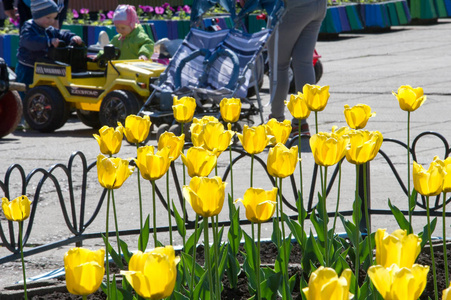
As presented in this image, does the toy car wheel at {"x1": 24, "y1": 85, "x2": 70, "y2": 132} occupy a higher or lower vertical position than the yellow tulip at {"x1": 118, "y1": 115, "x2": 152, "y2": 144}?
lower

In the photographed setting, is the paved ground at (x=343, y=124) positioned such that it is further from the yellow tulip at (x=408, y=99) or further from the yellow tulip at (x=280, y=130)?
the yellow tulip at (x=408, y=99)

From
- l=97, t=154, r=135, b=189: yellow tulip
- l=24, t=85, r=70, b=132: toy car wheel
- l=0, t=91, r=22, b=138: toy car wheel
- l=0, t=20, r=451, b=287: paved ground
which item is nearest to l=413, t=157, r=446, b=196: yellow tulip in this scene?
l=97, t=154, r=135, b=189: yellow tulip

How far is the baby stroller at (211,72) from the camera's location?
7.50 meters

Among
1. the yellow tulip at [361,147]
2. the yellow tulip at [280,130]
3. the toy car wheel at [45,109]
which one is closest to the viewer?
the yellow tulip at [361,147]

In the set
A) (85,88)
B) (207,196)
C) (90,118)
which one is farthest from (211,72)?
(207,196)

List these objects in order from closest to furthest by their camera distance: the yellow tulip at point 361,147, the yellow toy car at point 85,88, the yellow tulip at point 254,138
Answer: the yellow tulip at point 361,147 → the yellow tulip at point 254,138 → the yellow toy car at point 85,88

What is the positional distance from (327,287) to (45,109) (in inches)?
296

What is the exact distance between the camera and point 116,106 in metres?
8.16

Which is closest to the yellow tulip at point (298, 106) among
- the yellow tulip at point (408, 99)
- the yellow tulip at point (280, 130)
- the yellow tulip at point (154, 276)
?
the yellow tulip at point (280, 130)

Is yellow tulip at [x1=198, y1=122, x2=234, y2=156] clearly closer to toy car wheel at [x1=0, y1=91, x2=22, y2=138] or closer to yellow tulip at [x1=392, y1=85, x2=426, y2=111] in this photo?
yellow tulip at [x1=392, y1=85, x2=426, y2=111]

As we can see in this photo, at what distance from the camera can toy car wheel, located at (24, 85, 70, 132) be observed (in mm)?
8531

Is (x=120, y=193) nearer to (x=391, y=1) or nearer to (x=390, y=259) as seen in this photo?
(x=390, y=259)

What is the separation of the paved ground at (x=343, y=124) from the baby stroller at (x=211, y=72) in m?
0.55

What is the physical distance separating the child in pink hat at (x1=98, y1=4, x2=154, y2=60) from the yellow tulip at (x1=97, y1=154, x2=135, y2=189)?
6700 millimetres
